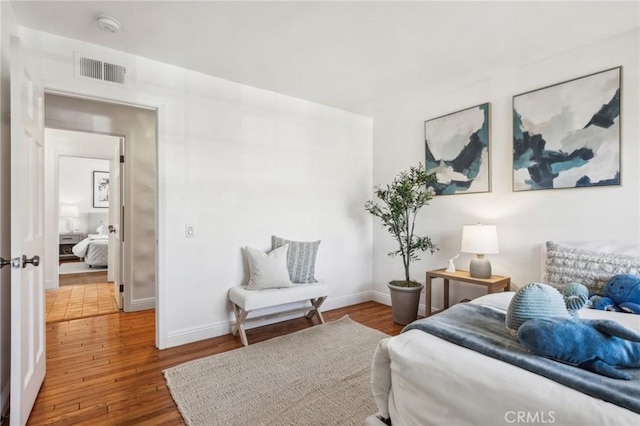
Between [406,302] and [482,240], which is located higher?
[482,240]

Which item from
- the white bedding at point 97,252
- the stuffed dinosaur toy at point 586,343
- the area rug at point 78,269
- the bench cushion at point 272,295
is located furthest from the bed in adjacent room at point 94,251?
the stuffed dinosaur toy at point 586,343

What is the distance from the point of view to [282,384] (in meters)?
2.22

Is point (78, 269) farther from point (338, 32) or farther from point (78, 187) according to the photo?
point (338, 32)

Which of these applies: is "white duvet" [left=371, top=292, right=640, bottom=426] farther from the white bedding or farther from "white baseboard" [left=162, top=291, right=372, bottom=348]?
the white bedding

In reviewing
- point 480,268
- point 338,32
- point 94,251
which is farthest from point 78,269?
point 480,268

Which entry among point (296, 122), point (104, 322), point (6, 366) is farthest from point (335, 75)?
point (104, 322)

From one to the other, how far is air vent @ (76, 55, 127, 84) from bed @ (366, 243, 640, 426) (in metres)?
2.83

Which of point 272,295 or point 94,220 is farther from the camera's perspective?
point 94,220

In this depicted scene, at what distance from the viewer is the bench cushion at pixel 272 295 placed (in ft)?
9.30

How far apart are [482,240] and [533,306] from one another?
1.57 m

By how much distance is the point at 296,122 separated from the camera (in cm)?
367

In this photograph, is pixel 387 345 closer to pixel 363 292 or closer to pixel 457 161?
pixel 457 161

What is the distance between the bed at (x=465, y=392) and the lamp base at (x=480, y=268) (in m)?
1.19

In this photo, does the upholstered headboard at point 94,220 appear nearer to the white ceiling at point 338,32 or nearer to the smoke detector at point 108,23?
the white ceiling at point 338,32
